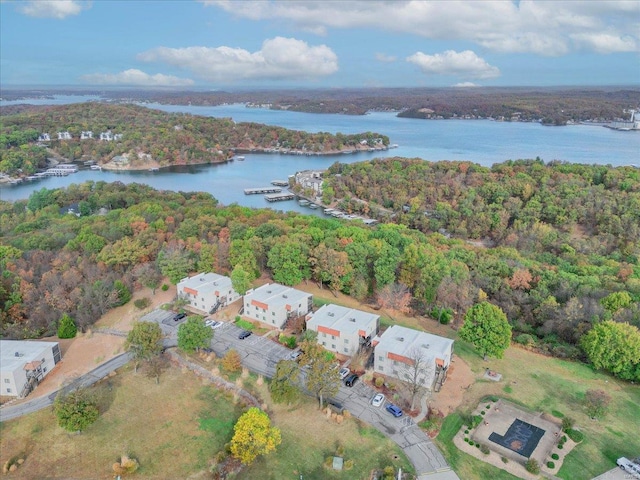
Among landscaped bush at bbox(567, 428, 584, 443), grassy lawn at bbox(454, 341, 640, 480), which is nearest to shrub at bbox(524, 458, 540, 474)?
grassy lawn at bbox(454, 341, 640, 480)

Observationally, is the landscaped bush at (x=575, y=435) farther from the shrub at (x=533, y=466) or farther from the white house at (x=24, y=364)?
the white house at (x=24, y=364)

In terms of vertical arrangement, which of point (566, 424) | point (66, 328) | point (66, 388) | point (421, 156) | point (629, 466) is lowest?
point (66, 388)

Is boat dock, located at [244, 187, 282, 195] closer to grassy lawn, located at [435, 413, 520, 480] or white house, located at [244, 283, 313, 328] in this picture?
white house, located at [244, 283, 313, 328]

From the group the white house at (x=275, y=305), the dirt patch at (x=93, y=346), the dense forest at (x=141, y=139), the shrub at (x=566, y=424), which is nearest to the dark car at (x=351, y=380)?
the white house at (x=275, y=305)

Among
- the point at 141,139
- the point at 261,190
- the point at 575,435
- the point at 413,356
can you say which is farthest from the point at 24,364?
the point at 141,139

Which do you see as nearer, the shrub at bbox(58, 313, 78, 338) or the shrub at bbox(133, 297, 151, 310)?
the shrub at bbox(58, 313, 78, 338)

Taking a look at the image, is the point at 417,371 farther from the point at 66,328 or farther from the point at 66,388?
the point at 66,328
